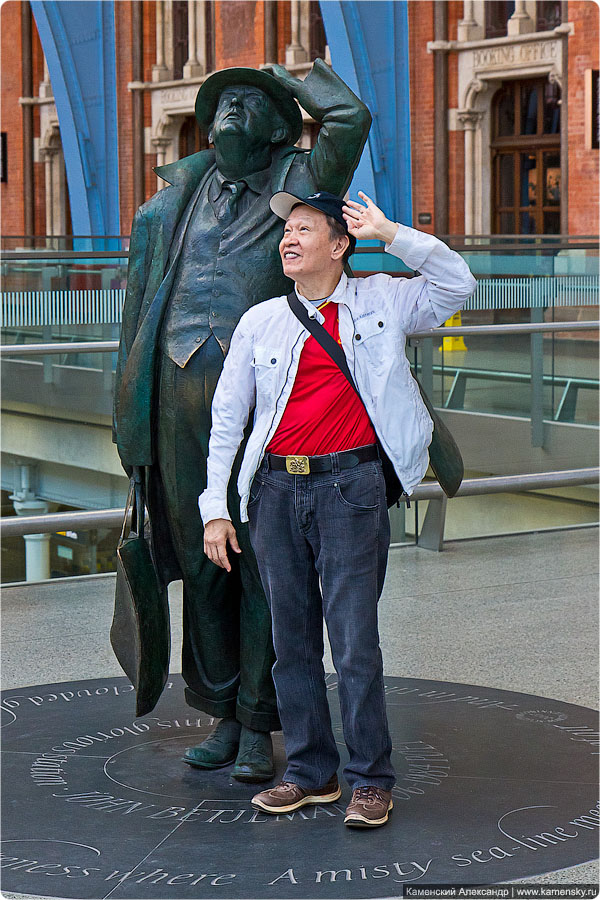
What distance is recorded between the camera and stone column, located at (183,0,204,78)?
27.8 meters

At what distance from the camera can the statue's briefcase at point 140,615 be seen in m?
3.72

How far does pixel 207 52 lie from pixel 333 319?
84.7 ft

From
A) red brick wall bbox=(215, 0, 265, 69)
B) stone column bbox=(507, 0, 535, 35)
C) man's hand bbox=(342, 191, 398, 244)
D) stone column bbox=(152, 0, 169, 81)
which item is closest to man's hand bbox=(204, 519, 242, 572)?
man's hand bbox=(342, 191, 398, 244)

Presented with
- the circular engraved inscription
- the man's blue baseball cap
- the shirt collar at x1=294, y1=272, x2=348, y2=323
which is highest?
the man's blue baseball cap

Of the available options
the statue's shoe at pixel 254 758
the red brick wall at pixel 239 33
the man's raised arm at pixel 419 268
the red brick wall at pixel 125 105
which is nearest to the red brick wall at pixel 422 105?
the red brick wall at pixel 239 33

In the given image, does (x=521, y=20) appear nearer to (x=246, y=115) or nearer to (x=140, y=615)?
(x=246, y=115)

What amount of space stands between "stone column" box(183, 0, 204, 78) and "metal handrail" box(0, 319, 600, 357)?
21.4 meters

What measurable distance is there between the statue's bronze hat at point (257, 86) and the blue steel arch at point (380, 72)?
34.3ft

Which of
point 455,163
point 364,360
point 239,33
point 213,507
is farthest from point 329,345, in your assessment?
point 239,33

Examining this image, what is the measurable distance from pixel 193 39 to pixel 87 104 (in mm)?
10376

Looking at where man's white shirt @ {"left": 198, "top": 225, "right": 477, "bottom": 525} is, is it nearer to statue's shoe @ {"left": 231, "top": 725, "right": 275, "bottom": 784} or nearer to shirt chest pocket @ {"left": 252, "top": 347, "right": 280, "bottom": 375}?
shirt chest pocket @ {"left": 252, "top": 347, "right": 280, "bottom": 375}

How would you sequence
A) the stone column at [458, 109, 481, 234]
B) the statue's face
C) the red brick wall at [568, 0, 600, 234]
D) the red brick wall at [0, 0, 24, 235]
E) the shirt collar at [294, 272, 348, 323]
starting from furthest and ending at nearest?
the red brick wall at [0, 0, 24, 235]
the stone column at [458, 109, 481, 234]
the red brick wall at [568, 0, 600, 234]
the statue's face
the shirt collar at [294, 272, 348, 323]

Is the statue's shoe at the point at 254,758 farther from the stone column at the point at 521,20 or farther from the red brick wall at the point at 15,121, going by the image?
the red brick wall at the point at 15,121

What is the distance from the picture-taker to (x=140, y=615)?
3.72 meters
